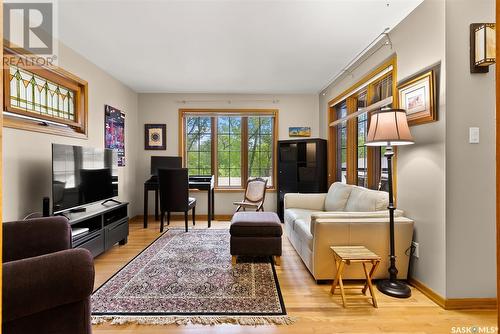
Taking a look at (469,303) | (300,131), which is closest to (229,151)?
(300,131)

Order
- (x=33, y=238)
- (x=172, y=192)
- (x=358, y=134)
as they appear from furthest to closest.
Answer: (x=172, y=192) → (x=358, y=134) → (x=33, y=238)

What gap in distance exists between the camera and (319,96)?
17.0ft

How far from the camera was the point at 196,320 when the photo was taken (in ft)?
6.15

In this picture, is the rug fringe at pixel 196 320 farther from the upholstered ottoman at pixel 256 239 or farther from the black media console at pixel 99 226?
the black media console at pixel 99 226

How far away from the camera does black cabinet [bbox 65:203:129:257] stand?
2.66m

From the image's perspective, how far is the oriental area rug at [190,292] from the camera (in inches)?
75.2

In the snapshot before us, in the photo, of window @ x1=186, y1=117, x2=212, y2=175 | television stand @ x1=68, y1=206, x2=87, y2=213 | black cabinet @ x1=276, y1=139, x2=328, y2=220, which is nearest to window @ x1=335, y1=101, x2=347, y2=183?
black cabinet @ x1=276, y1=139, x2=328, y2=220

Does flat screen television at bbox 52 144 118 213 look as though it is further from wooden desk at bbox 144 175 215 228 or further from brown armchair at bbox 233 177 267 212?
brown armchair at bbox 233 177 267 212

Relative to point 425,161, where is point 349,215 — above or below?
below

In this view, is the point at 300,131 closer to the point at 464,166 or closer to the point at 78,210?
the point at 464,166

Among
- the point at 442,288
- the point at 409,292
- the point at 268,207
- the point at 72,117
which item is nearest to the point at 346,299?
the point at 409,292

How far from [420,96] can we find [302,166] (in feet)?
8.63

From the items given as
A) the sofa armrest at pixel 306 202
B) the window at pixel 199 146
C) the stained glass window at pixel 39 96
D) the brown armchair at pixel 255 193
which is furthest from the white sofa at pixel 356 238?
the window at pixel 199 146

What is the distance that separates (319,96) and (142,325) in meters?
4.67
